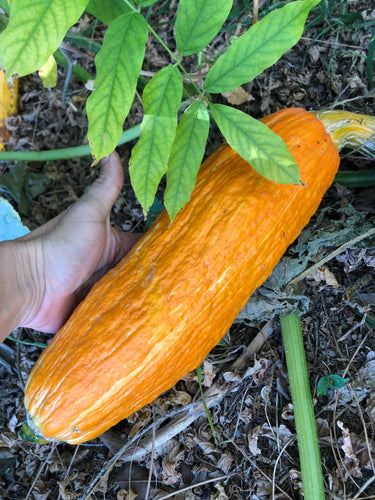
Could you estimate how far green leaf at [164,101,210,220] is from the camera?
134 cm

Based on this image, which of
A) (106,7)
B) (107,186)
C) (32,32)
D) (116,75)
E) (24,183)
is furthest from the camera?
(24,183)

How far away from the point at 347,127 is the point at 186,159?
0.89m

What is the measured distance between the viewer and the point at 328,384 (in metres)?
2.04

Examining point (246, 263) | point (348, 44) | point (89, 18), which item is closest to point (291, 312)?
point (246, 263)

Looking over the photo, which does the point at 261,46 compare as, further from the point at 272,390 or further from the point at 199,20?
the point at 272,390

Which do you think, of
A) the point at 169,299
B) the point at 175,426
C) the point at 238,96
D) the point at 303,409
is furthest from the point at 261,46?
the point at 175,426

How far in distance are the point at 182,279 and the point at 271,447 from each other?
1.06 m

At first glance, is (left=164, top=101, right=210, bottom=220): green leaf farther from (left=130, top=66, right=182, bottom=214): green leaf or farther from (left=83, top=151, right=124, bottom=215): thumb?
(left=83, top=151, right=124, bottom=215): thumb

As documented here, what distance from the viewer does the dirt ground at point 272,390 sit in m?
2.04

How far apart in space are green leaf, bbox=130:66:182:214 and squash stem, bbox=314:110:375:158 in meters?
0.86

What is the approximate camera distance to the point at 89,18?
8.87 feet

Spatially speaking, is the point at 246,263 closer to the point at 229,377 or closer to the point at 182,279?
the point at 182,279

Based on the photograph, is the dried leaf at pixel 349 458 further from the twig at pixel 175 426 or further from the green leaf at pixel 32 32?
the green leaf at pixel 32 32

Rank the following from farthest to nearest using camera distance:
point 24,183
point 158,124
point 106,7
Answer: point 24,183 → point 106,7 → point 158,124
